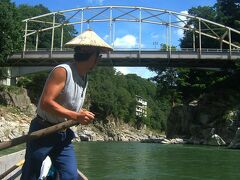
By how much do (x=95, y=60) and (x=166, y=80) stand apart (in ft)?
226

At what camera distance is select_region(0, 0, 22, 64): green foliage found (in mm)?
57438

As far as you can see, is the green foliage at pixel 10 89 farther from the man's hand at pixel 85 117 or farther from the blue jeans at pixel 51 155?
the man's hand at pixel 85 117

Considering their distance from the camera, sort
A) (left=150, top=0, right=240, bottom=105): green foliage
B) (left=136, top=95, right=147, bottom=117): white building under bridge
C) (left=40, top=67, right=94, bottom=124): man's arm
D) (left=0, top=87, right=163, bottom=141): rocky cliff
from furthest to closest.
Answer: (left=136, top=95, right=147, bottom=117): white building under bridge
(left=150, top=0, right=240, bottom=105): green foliage
(left=0, top=87, right=163, bottom=141): rocky cliff
(left=40, top=67, right=94, bottom=124): man's arm

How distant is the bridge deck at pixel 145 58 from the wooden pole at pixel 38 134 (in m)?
60.8

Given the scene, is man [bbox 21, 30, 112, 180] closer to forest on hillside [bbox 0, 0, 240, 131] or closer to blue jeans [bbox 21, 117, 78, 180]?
blue jeans [bbox 21, 117, 78, 180]

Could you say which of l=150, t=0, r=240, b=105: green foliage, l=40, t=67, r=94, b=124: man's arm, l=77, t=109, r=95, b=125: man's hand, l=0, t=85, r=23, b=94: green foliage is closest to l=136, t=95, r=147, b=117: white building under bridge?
l=150, t=0, r=240, b=105: green foliage

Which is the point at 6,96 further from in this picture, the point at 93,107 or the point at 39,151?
the point at 39,151

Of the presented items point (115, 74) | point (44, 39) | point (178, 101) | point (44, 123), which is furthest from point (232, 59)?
point (44, 123)

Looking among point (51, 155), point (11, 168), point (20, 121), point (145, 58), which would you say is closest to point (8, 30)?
point (20, 121)

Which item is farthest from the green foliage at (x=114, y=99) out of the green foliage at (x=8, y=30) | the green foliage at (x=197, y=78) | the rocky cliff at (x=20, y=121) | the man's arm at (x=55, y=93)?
the man's arm at (x=55, y=93)

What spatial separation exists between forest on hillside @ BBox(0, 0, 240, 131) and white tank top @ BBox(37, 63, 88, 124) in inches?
2123

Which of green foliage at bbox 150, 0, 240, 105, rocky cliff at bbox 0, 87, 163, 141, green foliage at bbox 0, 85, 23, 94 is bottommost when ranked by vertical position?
rocky cliff at bbox 0, 87, 163, 141

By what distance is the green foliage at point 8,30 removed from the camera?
188ft

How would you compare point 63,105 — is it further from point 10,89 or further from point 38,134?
point 10,89
